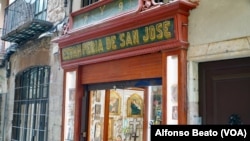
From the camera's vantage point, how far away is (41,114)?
8969 millimetres

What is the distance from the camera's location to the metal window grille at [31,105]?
8.92m

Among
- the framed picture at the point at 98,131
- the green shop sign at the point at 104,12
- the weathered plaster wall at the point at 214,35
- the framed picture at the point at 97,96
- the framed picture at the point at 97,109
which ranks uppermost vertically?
the green shop sign at the point at 104,12

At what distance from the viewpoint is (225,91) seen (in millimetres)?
4738

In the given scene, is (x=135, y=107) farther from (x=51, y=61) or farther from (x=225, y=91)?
(x=225, y=91)

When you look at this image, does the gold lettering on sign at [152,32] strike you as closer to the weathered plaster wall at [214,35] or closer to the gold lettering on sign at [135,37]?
the gold lettering on sign at [135,37]

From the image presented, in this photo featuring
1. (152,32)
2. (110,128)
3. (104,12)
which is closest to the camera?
(152,32)

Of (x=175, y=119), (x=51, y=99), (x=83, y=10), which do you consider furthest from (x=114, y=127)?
(x=175, y=119)

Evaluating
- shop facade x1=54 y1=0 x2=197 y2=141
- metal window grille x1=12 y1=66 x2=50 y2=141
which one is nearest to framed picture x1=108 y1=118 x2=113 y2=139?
shop facade x1=54 y1=0 x2=197 y2=141

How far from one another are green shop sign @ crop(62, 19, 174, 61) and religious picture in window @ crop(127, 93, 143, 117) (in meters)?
2.19

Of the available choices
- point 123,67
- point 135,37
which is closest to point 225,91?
point 135,37

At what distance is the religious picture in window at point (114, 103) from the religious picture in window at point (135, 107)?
40 cm

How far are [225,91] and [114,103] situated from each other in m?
4.00

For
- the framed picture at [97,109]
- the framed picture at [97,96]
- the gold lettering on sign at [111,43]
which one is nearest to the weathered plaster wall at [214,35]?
the gold lettering on sign at [111,43]

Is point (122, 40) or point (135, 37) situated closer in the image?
point (135, 37)
